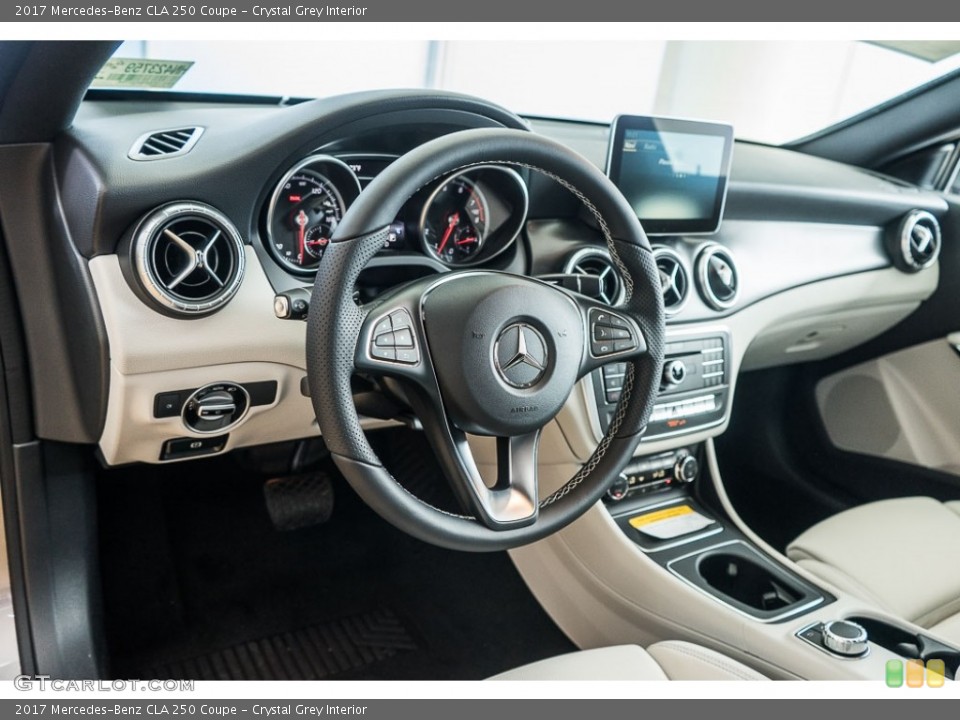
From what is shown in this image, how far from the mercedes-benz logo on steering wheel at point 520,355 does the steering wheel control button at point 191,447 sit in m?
0.53

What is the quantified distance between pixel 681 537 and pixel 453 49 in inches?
74.5

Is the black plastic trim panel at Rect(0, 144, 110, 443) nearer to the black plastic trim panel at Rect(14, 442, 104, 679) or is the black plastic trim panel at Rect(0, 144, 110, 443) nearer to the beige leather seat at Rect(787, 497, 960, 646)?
the black plastic trim panel at Rect(14, 442, 104, 679)

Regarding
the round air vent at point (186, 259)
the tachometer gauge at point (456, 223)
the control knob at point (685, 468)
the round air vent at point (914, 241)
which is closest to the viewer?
the round air vent at point (186, 259)

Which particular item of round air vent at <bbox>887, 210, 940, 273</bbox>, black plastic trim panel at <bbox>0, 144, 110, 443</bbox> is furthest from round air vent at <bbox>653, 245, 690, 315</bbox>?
black plastic trim panel at <bbox>0, 144, 110, 443</bbox>

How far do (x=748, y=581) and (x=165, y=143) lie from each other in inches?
49.1

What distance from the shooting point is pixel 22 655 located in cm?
129

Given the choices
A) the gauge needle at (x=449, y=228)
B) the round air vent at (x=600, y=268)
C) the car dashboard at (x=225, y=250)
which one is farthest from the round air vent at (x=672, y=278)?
the gauge needle at (x=449, y=228)

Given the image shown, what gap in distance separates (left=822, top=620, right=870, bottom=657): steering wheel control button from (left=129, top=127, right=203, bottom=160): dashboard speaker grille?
119 centimetres

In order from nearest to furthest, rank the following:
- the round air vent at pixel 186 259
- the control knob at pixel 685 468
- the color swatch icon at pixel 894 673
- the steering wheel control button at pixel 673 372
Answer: the round air vent at pixel 186 259
the color swatch icon at pixel 894 673
the steering wheel control button at pixel 673 372
the control knob at pixel 685 468

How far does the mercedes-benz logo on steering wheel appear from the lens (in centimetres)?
98

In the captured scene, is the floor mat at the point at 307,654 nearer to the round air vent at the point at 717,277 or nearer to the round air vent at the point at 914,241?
the round air vent at the point at 717,277

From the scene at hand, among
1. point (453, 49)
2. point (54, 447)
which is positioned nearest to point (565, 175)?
point (54, 447)

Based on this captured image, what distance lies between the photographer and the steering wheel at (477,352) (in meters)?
0.90

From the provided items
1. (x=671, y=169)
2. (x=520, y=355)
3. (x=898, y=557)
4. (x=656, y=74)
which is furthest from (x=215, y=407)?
(x=656, y=74)
